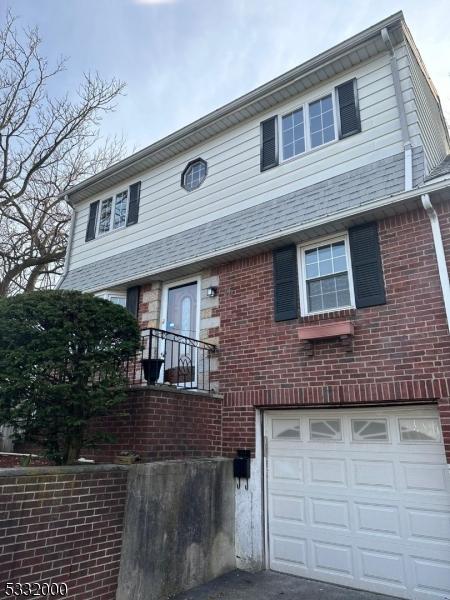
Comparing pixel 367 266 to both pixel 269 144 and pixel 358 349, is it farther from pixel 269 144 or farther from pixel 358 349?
pixel 269 144

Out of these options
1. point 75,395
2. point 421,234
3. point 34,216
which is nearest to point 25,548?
point 75,395

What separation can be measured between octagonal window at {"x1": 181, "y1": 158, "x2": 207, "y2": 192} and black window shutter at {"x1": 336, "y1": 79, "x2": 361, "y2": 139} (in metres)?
2.77

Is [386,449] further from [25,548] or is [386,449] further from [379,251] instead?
[25,548]

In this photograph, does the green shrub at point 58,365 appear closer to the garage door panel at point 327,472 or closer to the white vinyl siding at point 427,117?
the garage door panel at point 327,472

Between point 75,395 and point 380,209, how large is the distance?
432 cm

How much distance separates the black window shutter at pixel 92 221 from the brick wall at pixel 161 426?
17.9 feet

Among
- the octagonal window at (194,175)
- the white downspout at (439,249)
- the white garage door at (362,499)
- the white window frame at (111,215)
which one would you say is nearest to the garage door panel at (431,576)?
the white garage door at (362,499)

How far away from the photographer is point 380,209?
17.1 feet

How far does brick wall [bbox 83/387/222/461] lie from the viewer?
196 inches

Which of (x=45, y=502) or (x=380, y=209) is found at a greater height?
(x=380, y=209)

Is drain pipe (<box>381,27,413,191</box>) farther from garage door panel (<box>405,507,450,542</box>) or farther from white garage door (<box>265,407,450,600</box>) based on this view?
garage door panel (<box>405,507,450,542</box>)

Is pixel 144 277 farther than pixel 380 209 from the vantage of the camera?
Yes

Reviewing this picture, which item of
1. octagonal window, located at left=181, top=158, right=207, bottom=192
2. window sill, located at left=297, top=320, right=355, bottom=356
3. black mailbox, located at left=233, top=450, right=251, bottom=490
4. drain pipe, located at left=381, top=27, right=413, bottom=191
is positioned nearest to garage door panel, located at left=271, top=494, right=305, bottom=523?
black mailbox, located at left=233, top=450, right=251, bottom=490

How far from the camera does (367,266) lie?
532 cm
